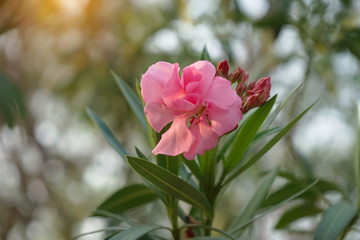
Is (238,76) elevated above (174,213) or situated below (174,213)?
above

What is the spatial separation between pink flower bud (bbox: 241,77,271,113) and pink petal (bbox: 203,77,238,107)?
93 mm

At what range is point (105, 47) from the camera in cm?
320

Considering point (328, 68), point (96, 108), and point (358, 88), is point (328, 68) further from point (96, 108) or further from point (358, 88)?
point (96, 108)

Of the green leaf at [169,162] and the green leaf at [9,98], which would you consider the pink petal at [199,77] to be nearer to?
the green leaf at [169,162]

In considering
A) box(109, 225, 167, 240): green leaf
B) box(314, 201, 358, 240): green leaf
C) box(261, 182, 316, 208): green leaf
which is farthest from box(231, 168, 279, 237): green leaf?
box(109, 225, 167, 240): green leaf

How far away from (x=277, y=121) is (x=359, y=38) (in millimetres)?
901

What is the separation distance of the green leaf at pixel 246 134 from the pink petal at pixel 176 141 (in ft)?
0.58

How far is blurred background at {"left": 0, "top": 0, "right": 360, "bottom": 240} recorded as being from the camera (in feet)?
6.78

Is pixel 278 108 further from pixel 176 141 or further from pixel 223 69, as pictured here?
pixel 176 141

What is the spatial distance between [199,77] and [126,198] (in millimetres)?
519

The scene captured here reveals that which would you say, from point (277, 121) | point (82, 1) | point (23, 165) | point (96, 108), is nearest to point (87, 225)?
point (96, 108)

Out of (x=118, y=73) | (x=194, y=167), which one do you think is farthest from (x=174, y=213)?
(x=118, y=73)

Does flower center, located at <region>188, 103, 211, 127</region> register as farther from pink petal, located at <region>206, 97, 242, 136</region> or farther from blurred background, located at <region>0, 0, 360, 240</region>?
blurred background, located at <region>0, 0, 360, 240</region>

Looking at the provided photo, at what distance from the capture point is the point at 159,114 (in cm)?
67
